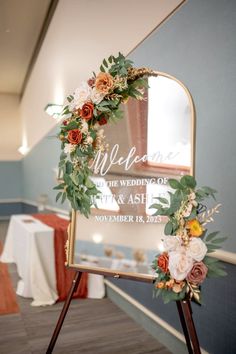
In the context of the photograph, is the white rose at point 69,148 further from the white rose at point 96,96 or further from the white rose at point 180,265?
the white rose at point 180,265

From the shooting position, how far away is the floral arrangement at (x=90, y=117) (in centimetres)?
179

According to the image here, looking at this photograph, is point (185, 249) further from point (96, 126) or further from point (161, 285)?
point (96, 126)

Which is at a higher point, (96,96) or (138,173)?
(96,96)

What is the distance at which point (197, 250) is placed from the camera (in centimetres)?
136

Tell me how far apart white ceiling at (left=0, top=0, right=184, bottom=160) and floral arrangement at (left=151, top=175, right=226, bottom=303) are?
1292 millimetres

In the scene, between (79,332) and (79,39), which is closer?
(79,332)

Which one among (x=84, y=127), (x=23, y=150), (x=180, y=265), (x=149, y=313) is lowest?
(x=149, y=313)

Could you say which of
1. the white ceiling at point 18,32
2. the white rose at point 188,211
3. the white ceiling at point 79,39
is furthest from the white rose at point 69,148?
the white ceiling at point 18,32

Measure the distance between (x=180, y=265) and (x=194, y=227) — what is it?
0.16 metres

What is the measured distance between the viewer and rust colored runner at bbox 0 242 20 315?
10.2 feet

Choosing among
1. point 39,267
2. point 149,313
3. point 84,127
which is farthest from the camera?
point 39,267

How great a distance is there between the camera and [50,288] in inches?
131

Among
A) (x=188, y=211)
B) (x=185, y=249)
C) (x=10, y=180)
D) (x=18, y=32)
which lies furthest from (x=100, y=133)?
(x=10, y=180)

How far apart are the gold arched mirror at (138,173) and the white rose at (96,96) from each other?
18cm
